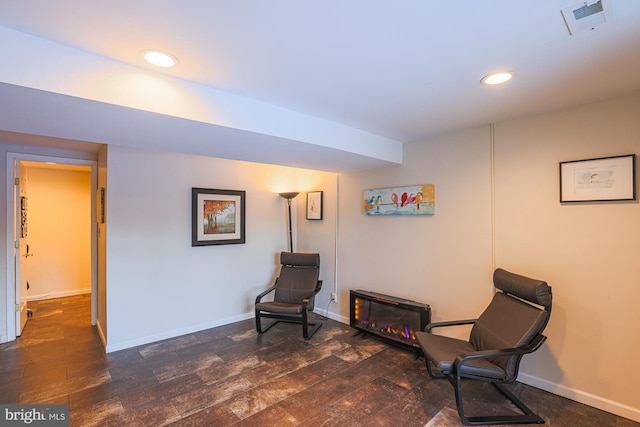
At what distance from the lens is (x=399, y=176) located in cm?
359


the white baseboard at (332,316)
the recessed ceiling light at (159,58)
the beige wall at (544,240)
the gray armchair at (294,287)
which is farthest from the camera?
the white baseboard at (332,316)

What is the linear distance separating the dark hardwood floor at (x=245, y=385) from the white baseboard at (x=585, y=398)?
50 mm

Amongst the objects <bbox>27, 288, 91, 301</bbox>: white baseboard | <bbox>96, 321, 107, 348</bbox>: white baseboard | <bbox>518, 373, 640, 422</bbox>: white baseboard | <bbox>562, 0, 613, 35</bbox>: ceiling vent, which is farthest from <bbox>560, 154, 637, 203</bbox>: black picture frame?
<bbox>27, 288, 91, 301</bbox>: white baseboard

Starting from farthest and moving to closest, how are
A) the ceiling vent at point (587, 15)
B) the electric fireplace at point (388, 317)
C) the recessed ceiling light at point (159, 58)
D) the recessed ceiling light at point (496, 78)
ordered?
the electric fireplace at point (388, 317) → the recessed ceiling light at point (496, 78) → the recessed ceiling light at point (159, 58) → the ceiling vent at point (587, 15)

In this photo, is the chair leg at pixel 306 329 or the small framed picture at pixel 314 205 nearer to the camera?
the chair leg at pixel 306 329

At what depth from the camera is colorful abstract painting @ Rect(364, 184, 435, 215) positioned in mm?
3297

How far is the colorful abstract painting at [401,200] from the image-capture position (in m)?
3.30

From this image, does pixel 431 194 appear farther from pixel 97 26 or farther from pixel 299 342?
pixel 97 26

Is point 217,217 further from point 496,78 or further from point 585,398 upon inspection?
point 585,398

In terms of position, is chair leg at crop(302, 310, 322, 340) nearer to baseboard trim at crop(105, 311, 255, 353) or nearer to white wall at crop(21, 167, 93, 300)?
baseboard trim at crop(105, 311, 255, 353)

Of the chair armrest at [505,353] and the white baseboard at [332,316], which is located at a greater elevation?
the chair armrest at [505,353]

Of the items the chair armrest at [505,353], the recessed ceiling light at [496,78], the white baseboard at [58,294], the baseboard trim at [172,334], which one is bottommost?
the baseboard trim at [172,334]

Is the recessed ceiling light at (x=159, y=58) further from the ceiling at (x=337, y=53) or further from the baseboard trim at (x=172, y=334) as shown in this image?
the baseboard trim at (x=172, y=334)

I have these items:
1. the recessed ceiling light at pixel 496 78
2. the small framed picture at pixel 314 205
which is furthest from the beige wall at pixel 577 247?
the small framed picture at pixel 314 205
